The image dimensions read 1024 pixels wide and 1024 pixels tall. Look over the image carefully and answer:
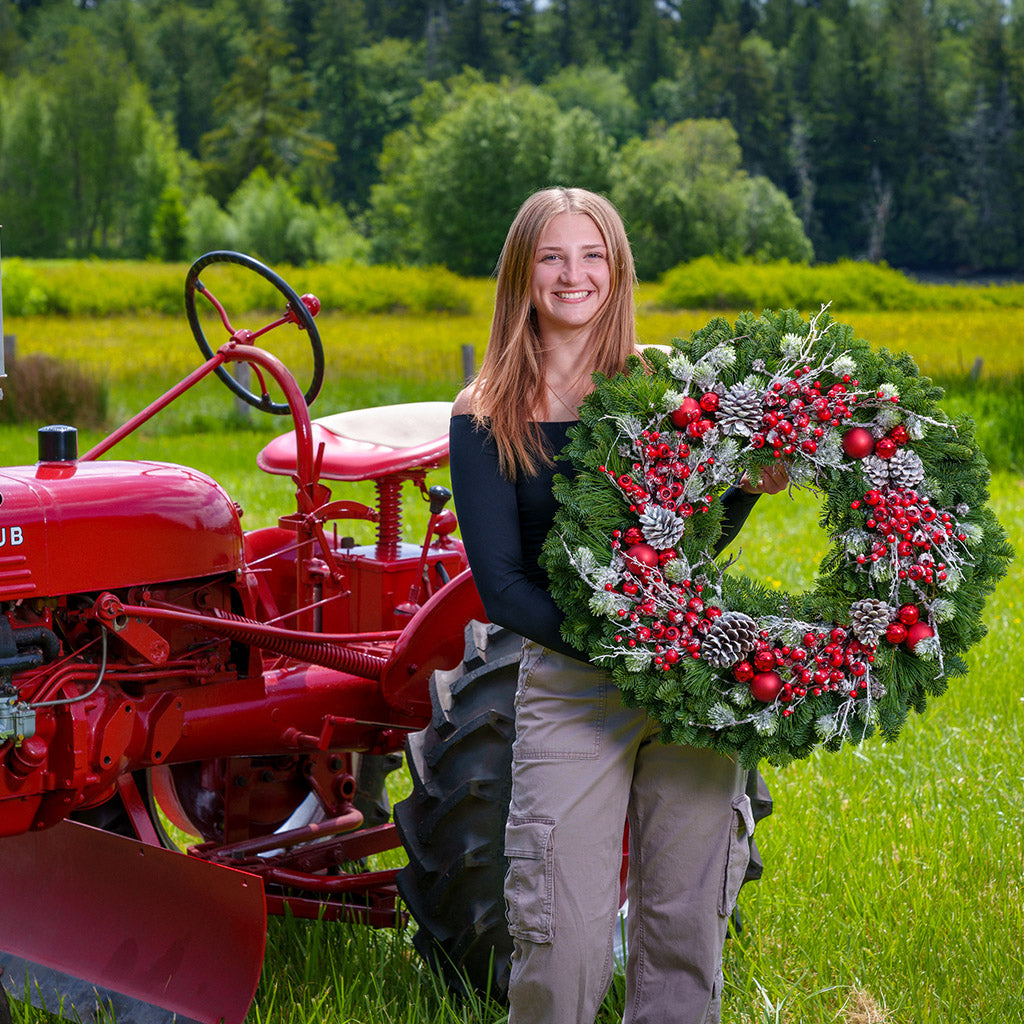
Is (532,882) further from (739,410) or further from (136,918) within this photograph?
(136,918)

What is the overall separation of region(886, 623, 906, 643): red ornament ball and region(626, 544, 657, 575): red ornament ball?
0.41 meters

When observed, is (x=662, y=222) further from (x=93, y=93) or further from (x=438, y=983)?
(x=438, y=983)

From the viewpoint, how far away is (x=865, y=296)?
1841 cm

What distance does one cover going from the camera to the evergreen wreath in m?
2.09

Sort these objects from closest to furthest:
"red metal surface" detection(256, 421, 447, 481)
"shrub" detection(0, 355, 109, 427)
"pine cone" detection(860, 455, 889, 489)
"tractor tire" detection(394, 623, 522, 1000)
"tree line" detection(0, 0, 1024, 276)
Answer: "pine cone" detection(860, 455, 889, 489) → "tractor tire" detection(394, 623, 522, 1000) → "red metal surface" detection(256, 421, 447, 481) → "shrub" detection(0, 355, 109, 427) → "tree line" detection(0, 0, 1024, 276)

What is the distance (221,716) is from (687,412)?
4.79ft

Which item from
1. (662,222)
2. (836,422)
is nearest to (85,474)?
(836,422)

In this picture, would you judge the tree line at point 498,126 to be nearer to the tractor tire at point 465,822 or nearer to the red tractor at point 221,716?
the red tractor at point 221,716

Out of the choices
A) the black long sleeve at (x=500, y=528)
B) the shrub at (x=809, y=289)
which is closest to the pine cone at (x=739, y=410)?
the black long sleeve at (x=500, y=528)

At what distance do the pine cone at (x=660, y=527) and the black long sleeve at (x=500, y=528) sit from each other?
0.16 metres

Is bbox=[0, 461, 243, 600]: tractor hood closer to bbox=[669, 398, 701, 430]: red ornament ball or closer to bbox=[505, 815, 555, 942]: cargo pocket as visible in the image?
bbox=[505, 815, 555, 942]: cargo pocket

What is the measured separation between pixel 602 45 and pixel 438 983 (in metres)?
30.4

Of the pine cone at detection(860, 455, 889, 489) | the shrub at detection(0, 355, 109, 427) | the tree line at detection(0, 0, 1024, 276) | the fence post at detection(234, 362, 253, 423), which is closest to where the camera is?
the pine cone at detection(860, 455, 889, 489)

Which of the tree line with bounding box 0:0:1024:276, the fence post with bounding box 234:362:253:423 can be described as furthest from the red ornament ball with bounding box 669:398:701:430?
the tree line with bounding box 0:0:1024:276
